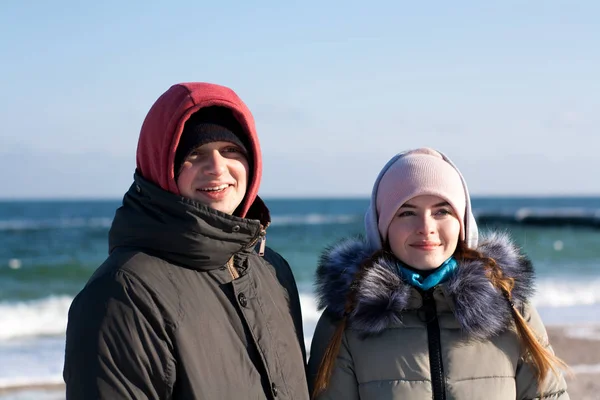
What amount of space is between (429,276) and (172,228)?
1226 millimetres

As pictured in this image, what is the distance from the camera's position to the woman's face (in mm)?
2877

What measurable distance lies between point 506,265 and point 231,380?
143 cm

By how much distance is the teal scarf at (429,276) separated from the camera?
9.47ft

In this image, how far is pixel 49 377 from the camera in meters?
7.49

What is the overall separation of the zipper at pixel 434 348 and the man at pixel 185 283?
586 mm

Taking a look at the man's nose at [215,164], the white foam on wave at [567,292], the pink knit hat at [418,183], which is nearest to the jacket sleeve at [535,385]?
the pink knit hat at [418,183]

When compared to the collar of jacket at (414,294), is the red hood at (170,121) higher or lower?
higher

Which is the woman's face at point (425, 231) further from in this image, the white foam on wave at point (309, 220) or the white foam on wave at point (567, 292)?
the white foam on wave at point (309, 220)

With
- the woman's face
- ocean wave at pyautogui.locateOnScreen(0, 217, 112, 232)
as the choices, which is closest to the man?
the woman's face

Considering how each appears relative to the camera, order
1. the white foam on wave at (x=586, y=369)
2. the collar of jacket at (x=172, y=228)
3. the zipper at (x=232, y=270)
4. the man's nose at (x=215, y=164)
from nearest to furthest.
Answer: the collar of jacket at (x=172, y=228) < the man's nose at (x=215, y=164) < the zipper at (x=232, y=270) < the white foam on wave at (x=586, y=369)

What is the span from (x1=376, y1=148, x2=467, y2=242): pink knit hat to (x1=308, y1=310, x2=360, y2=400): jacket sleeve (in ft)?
1.72

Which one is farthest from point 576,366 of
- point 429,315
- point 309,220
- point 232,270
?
point 309,220

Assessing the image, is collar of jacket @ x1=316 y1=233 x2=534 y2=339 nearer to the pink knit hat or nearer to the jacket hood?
the jacket hood

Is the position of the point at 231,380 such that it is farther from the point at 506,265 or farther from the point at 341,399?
the point at 506,265
